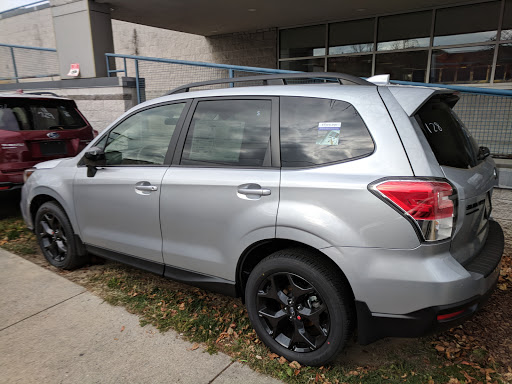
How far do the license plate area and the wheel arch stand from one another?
4.19 metres

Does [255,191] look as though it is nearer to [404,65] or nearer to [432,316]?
[432,316]

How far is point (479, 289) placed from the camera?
2.11m

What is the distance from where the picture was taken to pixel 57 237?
4.02 metres

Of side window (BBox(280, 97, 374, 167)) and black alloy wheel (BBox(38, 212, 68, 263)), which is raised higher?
side window (BBox(280, 97, 374, 167))

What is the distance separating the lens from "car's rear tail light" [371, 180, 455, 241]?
196 centimetres

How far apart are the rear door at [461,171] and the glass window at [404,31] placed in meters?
8.17

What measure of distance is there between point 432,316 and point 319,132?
1215 millimetres

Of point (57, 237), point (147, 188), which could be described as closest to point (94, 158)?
point (147, 188)

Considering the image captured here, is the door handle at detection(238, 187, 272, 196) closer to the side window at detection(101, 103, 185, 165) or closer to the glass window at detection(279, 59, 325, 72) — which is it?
the side window at detection(101, 103, 185, 165)

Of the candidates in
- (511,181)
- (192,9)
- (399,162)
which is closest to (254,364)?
(399,162)

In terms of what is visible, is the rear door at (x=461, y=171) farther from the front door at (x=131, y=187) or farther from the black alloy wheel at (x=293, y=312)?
the front door at (x=131, y=187)

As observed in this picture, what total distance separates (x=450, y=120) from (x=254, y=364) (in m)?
2.11

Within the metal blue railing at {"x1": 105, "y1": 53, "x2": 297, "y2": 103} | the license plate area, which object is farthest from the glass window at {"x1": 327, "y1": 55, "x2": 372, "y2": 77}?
the license plate area

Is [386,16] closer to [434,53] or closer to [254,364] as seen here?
[434,53]
